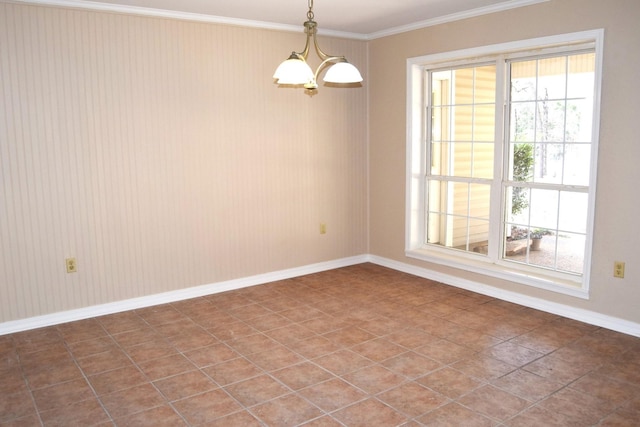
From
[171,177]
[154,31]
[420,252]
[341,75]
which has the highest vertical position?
[154,31]

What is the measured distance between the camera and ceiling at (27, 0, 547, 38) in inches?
156

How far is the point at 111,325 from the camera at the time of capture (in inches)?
155

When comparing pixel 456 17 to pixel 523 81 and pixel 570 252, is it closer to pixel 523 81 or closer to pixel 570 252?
pixel 523 81

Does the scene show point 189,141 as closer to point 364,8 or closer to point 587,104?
point 364,8

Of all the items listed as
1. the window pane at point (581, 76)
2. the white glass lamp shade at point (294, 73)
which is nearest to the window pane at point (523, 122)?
the window pane at point (581, 76)

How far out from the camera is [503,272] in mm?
4363

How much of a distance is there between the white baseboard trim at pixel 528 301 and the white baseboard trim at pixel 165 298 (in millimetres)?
728

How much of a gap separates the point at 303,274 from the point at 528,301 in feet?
7.23

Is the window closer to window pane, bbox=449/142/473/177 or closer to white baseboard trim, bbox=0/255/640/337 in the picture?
window pane, bbox=449/142/473/177

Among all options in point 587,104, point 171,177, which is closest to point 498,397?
point 587,104

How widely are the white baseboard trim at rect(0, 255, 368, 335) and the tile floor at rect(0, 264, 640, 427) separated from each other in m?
0.11

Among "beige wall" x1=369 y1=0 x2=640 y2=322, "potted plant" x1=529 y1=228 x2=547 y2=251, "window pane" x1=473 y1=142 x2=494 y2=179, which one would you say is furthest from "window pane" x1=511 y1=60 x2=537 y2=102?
"potted plant" x1=529 y1=228 x2=547 y2=251

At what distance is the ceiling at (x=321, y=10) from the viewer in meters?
3.96

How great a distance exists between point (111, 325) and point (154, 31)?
2.43 meters
